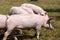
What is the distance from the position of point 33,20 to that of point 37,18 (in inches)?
10.1

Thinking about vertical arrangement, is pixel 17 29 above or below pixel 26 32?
above

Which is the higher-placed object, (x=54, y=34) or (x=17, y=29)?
(x=17, y=29)

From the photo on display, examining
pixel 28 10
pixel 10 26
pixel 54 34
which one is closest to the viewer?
pixel 10 26

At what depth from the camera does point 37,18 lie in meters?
8.12

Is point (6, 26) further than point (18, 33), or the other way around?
point (18, 33)

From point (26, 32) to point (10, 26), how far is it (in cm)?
220

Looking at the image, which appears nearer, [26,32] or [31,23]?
[31,23]

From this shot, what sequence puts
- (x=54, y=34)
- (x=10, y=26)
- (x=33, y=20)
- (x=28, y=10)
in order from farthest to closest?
(x=28, y=10)
(x=54, y=34)
(x=33, y=20)
(x=10, y=26)

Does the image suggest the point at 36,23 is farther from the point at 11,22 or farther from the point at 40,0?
the point at 40,0

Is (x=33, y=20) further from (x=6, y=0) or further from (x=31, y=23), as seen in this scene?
(x=6, y=0)

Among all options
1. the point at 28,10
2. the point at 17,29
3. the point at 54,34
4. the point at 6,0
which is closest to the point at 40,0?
the point at 6,0

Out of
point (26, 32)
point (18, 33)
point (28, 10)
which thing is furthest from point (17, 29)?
point (28, 10)

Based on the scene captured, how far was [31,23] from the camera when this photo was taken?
25.7ft

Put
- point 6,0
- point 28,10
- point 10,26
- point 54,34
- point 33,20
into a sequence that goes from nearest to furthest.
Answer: point 10,26
point 33,20
point 54,34
point 28,10
point 6,0
